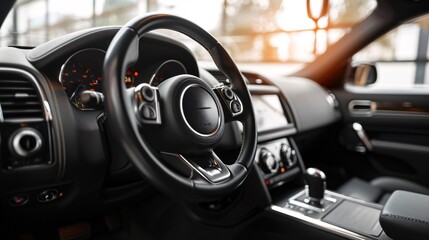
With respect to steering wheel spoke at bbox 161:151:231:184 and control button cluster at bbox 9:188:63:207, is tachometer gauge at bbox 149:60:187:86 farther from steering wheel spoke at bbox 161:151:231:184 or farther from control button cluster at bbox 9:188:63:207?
control button cluster at bbox 9:188:63:207

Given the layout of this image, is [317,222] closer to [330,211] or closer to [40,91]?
[330,211]

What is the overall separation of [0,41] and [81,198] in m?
0.63

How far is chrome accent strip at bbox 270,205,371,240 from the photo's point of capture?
1.26 m

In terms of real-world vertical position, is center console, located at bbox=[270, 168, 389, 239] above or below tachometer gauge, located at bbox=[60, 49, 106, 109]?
below

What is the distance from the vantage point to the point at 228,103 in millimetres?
1115

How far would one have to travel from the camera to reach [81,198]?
3.79ft

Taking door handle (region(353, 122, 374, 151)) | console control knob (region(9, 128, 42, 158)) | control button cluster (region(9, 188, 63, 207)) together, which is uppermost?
console control knob (region(9, 128, 42, 158))

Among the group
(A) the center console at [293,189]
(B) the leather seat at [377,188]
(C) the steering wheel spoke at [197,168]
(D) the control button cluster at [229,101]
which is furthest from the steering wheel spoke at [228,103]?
(B) the leather seat at [377,188]

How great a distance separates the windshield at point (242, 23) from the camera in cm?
137

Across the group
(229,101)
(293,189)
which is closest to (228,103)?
(229,101)

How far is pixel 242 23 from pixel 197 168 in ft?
8.51

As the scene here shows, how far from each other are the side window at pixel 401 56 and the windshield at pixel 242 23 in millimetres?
256

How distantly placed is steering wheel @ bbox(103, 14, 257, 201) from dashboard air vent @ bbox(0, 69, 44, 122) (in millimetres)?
298

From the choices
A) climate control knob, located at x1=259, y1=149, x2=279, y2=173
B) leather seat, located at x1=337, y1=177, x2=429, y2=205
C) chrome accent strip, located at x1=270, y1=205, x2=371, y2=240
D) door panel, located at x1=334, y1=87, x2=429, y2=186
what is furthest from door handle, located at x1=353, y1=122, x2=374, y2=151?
chrome accent strip, located at x1=270, y1=205, x2=371, y2=240
